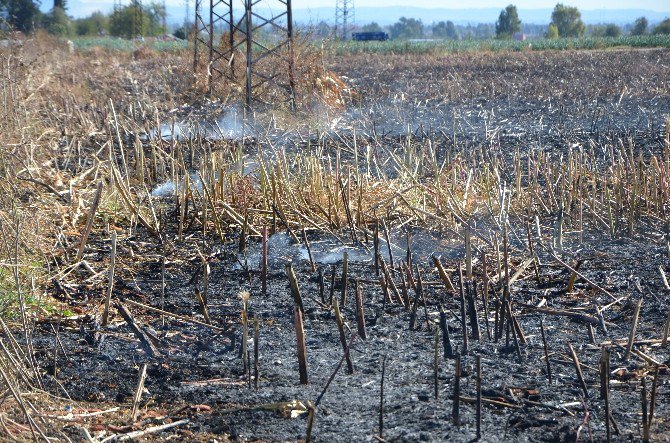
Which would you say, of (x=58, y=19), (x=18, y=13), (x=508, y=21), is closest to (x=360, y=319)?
(x=18, y=13)

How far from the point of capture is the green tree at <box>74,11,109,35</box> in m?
67.5

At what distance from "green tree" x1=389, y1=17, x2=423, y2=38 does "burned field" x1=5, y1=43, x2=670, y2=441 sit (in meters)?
121

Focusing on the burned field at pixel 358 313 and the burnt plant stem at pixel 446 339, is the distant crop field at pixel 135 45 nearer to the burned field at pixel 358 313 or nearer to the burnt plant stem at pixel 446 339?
the burned field at pixel 358 313

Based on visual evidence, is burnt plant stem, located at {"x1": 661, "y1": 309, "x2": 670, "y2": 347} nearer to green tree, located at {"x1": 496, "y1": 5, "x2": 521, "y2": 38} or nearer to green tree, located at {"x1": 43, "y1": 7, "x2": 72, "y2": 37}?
green tree, located at {"x1": 43, "y1": 7, "x2": 72, "y2": 37}

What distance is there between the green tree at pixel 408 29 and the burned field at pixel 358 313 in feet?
398

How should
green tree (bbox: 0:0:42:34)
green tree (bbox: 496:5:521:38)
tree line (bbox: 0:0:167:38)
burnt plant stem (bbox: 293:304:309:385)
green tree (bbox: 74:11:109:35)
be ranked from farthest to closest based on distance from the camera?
green tree (bbox: 496:5:521:38)
green tree (bbox: 74:11:109:35)
tree line (bbox: 0:0:167:38)
green tree (bbox: 0:0:42:34)
burnt plant stem (bbox: 293:304:309:385)

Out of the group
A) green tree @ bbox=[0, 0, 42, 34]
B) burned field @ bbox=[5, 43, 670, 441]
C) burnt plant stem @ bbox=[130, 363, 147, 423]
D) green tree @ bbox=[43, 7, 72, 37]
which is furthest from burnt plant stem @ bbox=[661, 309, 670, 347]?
green tree @ bbox=[43, 7, 72, 37]

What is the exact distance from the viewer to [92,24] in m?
68.8

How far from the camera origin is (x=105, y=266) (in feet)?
18.2

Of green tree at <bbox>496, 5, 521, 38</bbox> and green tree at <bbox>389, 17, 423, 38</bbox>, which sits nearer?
A: green tree at <bbox>496, 5, 521, 38</bbox>

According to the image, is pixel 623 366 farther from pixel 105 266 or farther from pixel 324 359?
pixel 105 266

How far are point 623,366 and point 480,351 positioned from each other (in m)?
0.61

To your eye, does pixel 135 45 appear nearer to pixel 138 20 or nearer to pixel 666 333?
pixel 138 20

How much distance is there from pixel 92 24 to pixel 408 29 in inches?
2865
